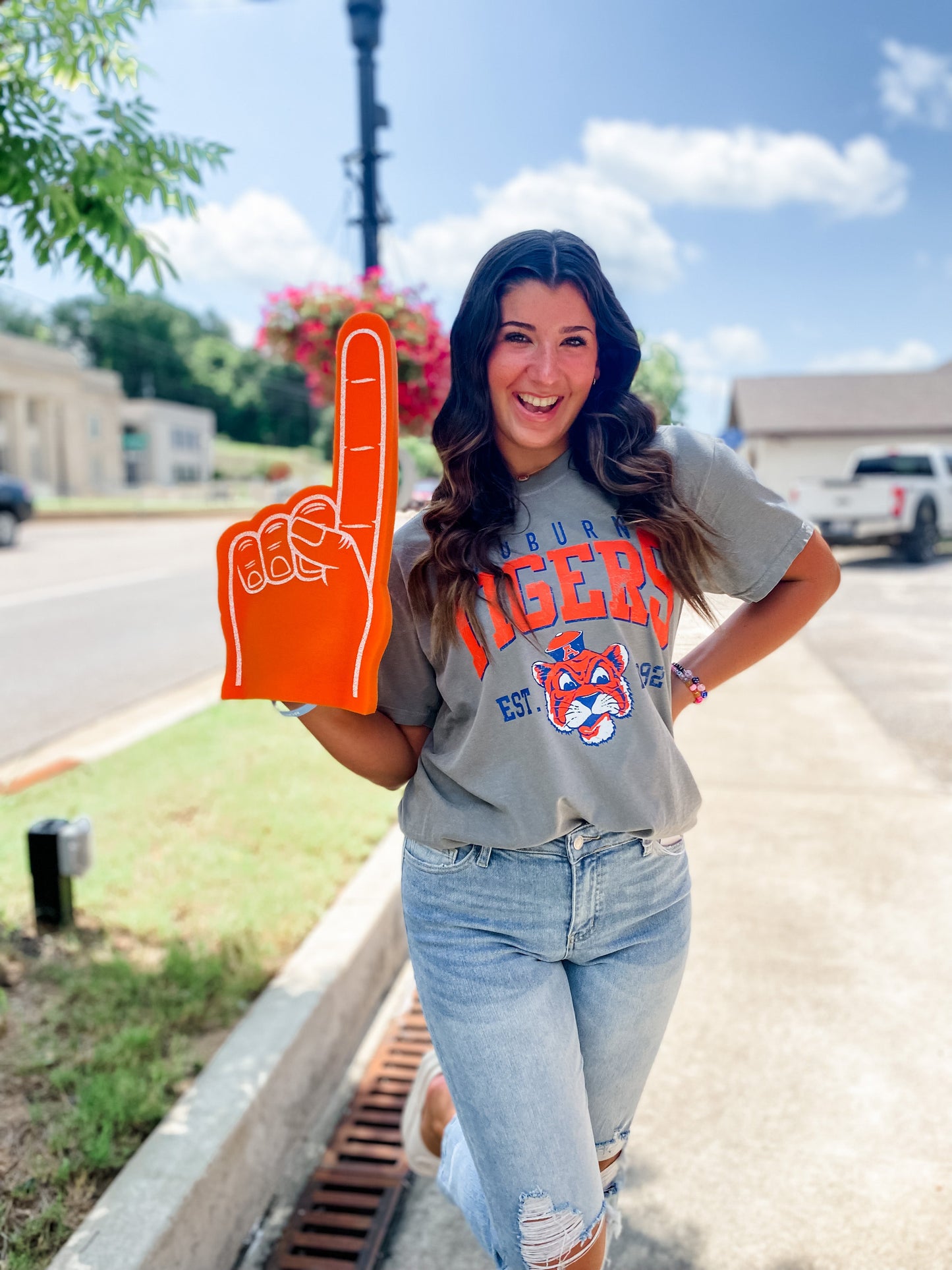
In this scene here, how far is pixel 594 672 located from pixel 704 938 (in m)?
2.42

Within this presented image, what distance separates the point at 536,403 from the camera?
5.79ft

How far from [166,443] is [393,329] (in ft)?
224

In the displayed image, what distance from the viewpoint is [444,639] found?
168 cm

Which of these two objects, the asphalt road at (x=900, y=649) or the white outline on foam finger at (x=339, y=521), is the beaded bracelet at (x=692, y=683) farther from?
the asphalt road at (x=900, y=649)

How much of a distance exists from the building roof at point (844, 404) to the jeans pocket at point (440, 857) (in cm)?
2969

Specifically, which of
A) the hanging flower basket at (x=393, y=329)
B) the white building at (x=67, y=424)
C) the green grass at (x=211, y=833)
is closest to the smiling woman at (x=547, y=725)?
the green grass at (x=211, y=833)

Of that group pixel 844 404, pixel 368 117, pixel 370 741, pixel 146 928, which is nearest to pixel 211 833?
pixel 146 928

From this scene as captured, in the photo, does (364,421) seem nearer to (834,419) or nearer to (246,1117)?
(246,1117)

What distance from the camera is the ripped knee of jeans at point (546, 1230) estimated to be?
158cm

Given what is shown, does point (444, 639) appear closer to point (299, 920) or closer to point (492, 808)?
point (492, 808)

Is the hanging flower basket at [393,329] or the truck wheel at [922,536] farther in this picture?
the truck wheel at [922,536]

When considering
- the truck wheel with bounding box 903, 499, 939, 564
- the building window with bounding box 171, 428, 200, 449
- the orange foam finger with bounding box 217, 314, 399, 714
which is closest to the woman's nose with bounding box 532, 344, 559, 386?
the orange foam finger with bounding box 217, 314, 399, 714

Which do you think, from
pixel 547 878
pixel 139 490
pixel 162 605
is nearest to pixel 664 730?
pixel 547 878

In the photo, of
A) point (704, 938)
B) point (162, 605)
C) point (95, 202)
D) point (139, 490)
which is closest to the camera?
point (95, 202)
